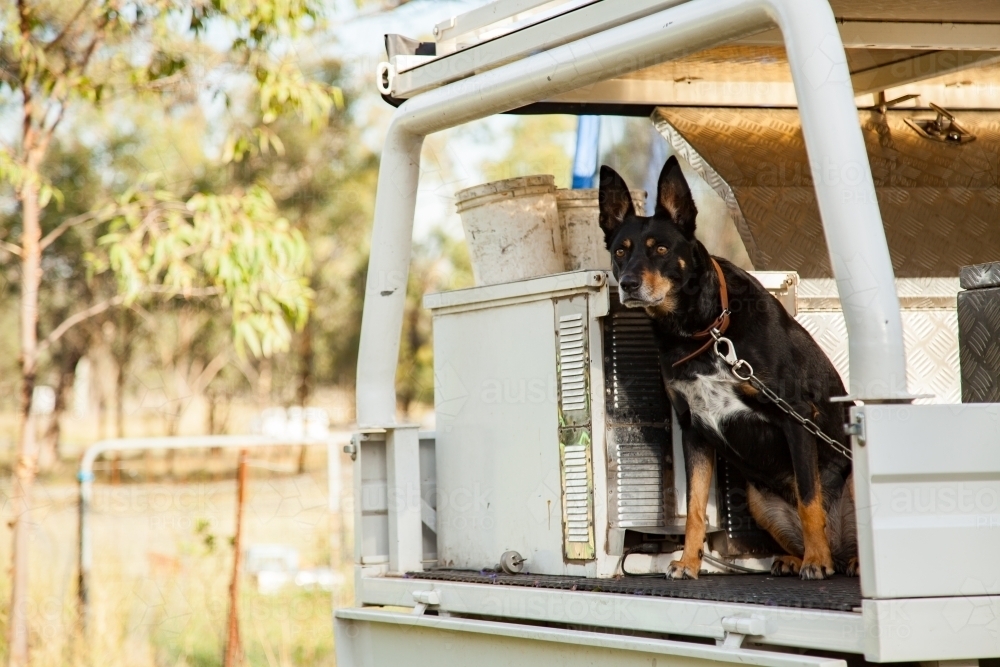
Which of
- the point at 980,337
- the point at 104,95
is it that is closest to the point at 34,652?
the point at 104,95

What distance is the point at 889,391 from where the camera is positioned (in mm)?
2441

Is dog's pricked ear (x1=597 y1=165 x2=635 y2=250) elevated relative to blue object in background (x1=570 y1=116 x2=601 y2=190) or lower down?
lower down

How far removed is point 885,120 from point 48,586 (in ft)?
20.5

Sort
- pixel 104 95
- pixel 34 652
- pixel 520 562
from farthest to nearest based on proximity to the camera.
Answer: pixel 104 95 → pixel 34 652 → pixel 520 562

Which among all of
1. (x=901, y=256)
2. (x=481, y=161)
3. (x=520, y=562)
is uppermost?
(x=481, y=161)

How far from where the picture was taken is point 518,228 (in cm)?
395

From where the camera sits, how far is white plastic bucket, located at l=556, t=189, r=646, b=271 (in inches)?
159

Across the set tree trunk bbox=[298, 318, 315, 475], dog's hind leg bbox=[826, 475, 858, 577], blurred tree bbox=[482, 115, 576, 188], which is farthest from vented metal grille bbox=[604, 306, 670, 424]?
tree trunk bbox=[298, 318, 315, 475]

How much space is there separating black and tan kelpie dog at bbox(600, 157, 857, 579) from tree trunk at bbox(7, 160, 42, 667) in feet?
14.5

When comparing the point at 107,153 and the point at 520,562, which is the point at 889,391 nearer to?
the point at 520,562

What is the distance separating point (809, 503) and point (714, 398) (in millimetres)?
417
